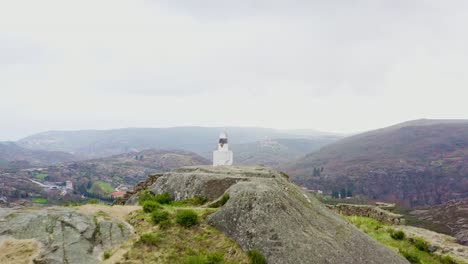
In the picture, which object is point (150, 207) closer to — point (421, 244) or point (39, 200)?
point (421, 244)

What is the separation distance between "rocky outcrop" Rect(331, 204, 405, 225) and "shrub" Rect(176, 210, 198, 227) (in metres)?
18.0

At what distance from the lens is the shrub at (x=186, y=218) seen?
42.7 ft

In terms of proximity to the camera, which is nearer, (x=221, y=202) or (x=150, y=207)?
(x=150, y=207)

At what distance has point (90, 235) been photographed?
39.6ft

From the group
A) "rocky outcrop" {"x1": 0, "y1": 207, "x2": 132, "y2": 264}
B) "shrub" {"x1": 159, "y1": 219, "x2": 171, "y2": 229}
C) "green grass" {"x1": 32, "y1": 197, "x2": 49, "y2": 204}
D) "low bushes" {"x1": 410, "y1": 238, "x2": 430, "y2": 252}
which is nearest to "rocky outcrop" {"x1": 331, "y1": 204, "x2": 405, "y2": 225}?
"low bushes" {"x1": 410, "y1": 238, "x2": 430, "y2": 252}

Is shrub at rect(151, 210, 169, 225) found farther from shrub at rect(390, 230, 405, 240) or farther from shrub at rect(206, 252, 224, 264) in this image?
shrub at rect(390, 230, 405, 240)

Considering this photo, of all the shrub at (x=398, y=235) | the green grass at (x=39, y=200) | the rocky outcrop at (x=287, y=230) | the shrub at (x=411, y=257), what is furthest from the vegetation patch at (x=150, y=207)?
the green grass at (x=39, y=200)

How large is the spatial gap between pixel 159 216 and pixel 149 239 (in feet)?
4.37

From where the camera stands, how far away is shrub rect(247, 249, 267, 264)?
1127 centimetres

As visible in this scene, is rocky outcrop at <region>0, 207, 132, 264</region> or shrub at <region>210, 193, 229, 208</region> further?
shrub at <region>210, 193, 229, 208</region>

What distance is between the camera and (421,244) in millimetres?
20422

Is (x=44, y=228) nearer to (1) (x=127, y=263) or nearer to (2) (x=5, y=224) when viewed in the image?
(2) (x=5, y=224)

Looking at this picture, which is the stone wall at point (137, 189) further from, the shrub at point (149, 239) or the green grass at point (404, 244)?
the green grass at point (404, 244)

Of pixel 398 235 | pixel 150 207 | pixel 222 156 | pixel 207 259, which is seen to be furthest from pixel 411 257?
pixel 222 156
